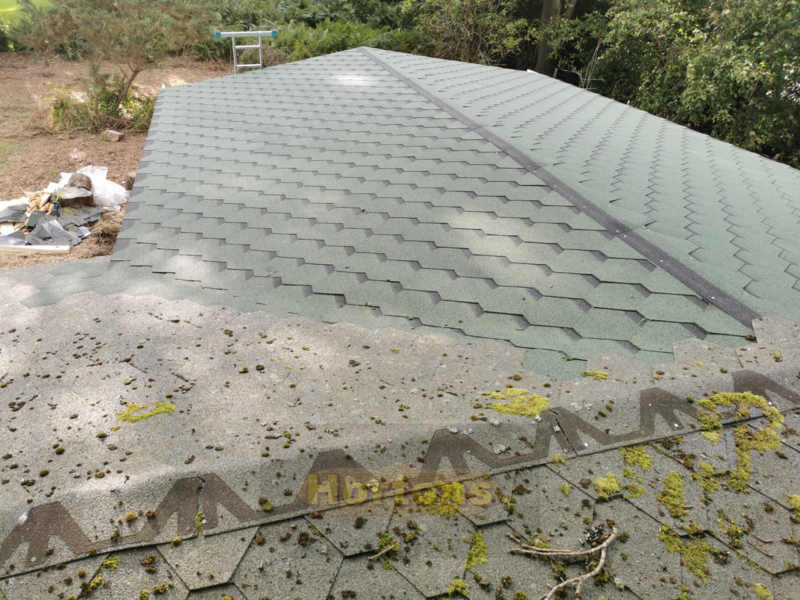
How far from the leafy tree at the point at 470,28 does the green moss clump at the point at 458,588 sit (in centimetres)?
1940

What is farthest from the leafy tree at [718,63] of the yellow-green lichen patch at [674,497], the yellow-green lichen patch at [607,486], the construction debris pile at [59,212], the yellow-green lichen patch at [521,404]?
the yellow-green lichen patch at [607,486]

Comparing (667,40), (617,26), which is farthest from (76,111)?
(667,40)

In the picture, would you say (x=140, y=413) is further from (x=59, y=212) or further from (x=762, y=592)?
(x=59, y=212)

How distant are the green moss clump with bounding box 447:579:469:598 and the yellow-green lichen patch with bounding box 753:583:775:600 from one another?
0.86 metres

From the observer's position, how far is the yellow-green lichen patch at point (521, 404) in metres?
2.31

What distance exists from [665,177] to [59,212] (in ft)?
32.5

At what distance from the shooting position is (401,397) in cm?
262

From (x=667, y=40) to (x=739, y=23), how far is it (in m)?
2.21

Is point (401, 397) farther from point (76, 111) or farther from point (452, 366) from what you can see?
point (76, 111)

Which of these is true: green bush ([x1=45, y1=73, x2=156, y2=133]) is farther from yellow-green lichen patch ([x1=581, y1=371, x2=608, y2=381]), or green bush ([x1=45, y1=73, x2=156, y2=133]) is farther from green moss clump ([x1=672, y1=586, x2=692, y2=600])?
green moss clump ([x1=672, y1=586, x2=692, y2=600])

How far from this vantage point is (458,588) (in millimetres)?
1683

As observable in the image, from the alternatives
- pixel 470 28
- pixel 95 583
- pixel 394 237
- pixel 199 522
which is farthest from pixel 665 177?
pixel 470 28

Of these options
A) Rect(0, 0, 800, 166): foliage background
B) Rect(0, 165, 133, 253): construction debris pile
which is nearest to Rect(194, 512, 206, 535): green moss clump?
Rect(0, 165, 133, 253): construction debris pile

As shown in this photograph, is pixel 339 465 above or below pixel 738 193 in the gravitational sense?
below
